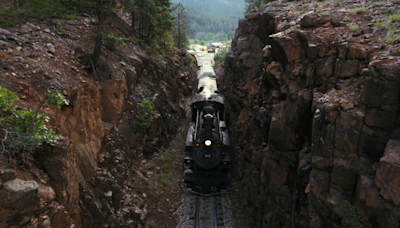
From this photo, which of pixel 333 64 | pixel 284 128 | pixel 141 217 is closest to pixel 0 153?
pixel 141 217

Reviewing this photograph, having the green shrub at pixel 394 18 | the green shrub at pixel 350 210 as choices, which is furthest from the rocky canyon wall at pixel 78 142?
the green shrub at pixel 394 18

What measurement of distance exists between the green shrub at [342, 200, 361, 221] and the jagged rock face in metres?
0.02

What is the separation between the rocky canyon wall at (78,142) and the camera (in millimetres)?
6602

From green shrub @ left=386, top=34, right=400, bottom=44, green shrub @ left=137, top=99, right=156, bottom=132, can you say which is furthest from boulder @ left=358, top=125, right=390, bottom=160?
green shrub @ left=137, top=99, right=156, bottom=132

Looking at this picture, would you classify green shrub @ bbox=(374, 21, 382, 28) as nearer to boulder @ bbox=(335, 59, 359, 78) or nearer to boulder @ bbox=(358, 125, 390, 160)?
boulder @ bbox=(335, 59, 359, 78)

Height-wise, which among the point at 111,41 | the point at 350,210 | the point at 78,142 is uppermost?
the point at 111,41

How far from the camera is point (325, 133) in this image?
7410 millimetres

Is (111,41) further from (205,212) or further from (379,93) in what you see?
(379,93)

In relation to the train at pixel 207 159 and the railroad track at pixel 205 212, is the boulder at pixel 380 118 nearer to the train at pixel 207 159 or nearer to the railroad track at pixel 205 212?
the train at pixel 207 159

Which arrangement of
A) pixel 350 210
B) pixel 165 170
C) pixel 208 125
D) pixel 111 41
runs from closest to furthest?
pixel 350 210, pixel 111 41, pixel 208 125, pixel 165 170

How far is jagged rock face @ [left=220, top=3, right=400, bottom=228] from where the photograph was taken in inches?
251

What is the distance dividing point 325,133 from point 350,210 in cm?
217

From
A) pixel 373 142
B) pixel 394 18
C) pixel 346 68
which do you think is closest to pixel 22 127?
pixel 373 142

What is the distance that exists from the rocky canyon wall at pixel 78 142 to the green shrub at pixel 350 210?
802 centimetres
